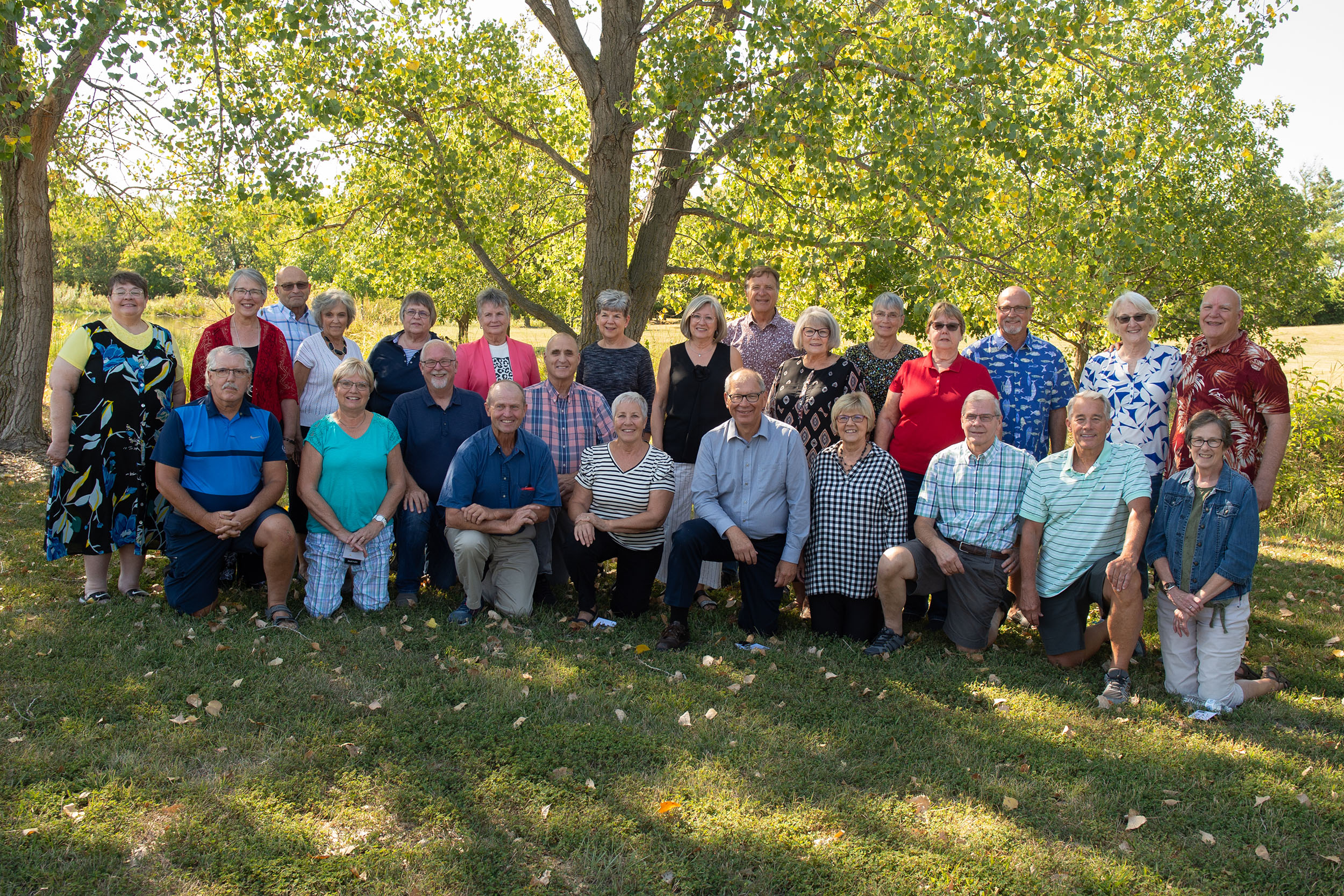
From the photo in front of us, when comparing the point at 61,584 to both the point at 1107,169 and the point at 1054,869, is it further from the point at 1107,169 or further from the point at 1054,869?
the point at 1107,169

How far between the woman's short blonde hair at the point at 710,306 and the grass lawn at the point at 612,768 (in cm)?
212

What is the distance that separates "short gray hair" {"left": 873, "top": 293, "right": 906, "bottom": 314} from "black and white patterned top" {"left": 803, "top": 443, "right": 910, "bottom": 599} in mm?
997

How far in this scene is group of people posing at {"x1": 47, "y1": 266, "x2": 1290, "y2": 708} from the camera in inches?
202

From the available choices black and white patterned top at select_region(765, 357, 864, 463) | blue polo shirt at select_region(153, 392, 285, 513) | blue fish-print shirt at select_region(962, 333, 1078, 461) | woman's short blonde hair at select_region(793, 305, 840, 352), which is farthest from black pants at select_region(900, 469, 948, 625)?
blue polo shirt at select_region(153, 392, 285, 513)

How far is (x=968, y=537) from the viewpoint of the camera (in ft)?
17.3

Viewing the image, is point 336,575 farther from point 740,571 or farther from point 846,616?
point 846,616

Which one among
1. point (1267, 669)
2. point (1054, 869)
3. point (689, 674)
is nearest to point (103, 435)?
point (689, 674)

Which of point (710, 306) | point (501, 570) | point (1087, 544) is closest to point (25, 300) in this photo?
point (501, 570)

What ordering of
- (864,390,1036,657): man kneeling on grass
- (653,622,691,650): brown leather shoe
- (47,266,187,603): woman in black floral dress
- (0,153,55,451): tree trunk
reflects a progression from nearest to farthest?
(864,390,1036,657): man kneeling on grass
(653,622,691,650): brown leather shoe
(47,266,187,603): woman in black floral dress
(0,153,55,451): tree trunk

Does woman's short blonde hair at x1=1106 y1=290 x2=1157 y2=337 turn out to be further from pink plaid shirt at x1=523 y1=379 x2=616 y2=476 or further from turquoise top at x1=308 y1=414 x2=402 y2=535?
turquoise top at x1=308 y1=414 x2=402 y2=535

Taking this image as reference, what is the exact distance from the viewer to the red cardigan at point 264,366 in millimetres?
5875

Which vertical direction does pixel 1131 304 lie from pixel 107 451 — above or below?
above

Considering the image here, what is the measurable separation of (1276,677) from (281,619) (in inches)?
234

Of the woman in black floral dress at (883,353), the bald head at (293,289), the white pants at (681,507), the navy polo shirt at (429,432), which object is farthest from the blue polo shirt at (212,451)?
the woman in black floral dress at (883,353)
